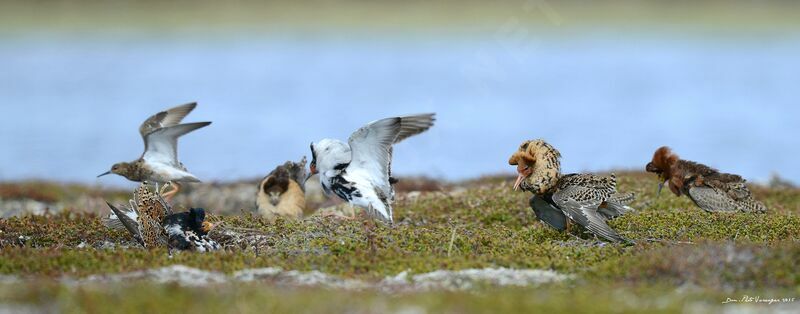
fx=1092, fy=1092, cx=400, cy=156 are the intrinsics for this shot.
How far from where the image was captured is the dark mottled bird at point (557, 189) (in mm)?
14195

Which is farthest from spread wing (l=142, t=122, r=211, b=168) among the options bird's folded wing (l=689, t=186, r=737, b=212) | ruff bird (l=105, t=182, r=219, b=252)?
bird's folded wing (l=689, t=186, r=737, b=212)

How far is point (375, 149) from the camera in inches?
587

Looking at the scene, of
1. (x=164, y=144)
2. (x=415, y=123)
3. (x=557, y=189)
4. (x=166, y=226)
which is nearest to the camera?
(x=166, y=226)

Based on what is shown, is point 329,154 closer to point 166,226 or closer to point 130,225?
point 166,226

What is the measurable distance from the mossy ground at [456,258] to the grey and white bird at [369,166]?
Answer: 0.43 metres

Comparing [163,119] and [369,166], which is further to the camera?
[163,119]

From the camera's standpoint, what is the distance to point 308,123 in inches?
1736

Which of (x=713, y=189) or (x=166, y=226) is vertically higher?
(x=713, y=189)

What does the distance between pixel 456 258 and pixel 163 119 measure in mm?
6974

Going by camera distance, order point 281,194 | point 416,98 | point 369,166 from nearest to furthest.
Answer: point 369,166, point 281,194, point 416,98

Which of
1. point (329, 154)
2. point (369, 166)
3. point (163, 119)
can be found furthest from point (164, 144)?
point (369, 166)

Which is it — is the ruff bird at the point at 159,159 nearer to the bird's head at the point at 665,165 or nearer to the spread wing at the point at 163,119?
the spread wing at the point at 163,119

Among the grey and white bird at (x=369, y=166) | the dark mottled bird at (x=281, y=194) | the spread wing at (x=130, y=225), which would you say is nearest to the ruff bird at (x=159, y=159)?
the dark mottled bird at (x=281, y=194)

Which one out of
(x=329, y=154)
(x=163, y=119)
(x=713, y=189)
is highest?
(x=163, y=119)
